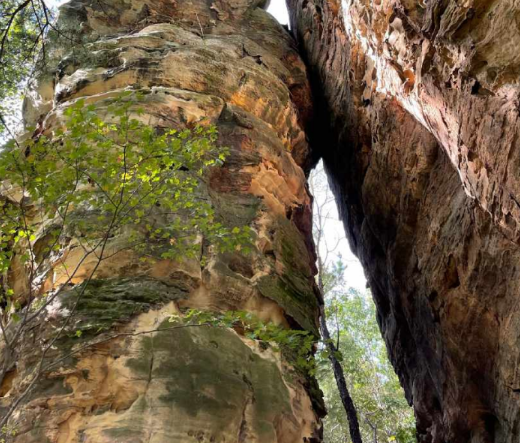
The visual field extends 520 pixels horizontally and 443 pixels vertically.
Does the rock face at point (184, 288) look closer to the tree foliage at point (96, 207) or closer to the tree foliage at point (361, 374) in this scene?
the tree foliage at point (96, 207)

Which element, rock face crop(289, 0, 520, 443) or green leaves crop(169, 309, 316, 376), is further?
rock face crop(289, 0, 520, 443)

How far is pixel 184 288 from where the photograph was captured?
7.05 m

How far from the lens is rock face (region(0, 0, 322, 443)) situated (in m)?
5.46

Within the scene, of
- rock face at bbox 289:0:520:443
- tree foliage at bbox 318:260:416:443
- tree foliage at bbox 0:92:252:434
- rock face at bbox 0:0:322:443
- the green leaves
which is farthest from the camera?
tree foliage at bbox 318:260:416:443

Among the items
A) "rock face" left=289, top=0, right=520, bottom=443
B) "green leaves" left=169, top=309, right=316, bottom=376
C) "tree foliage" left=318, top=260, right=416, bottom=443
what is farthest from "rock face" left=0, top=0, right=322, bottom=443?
"tree foliage" left=318, top=260, right=416, bottom=443

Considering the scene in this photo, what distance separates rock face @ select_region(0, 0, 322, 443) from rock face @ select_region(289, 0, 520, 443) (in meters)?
2.05

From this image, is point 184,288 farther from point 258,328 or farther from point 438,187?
point 438,187

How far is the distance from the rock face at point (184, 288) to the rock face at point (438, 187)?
2051 millimetres

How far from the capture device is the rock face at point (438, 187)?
6.04 meters

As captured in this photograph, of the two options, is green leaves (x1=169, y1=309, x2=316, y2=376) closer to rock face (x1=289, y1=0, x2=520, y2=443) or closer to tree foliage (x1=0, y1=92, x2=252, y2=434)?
tree foliage (x1=0, y1=92, x2=252, y2=434)

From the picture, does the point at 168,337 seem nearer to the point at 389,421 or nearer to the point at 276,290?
the point at 276,290

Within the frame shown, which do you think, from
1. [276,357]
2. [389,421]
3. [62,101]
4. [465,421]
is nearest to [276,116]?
[62,101]

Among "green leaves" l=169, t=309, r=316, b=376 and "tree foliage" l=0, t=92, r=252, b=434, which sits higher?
"tree foliage" l=0, t=92, r=252, b=434

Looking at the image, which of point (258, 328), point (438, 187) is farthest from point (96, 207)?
point (438, 187)
